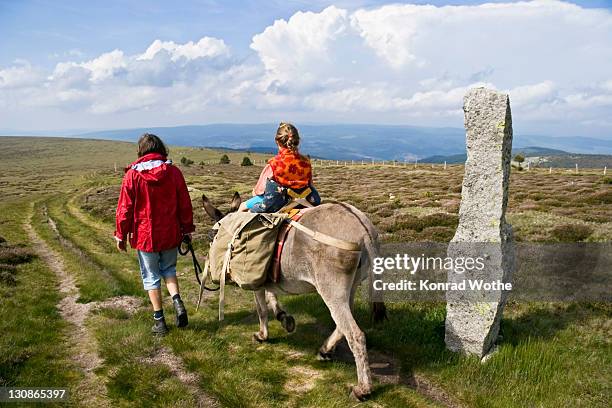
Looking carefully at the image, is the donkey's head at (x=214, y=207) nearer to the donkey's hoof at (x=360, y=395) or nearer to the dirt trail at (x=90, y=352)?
the dirt trail at (x=90, y=352)

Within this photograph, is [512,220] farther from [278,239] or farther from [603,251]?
[278,239]

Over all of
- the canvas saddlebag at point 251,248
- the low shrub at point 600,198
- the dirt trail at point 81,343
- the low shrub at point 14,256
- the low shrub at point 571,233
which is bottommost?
the low shrub at point 14,256

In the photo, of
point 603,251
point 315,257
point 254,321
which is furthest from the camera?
point 603,251

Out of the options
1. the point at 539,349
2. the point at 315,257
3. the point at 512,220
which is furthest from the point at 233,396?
the point at 512,220

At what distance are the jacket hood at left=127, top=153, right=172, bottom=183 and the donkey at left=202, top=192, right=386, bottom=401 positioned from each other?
2.70m

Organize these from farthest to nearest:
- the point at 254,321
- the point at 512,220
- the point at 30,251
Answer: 1. the point at 512,220
2. the point at 30,251
3. the point at 254,321

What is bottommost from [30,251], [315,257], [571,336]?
[30,251]

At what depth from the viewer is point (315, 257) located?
5840 mm

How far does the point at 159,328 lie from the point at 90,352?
45.3 inches

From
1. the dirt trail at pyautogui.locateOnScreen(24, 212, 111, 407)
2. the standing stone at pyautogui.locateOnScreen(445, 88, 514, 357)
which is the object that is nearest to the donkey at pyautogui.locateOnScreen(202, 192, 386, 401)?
the standing stone at pyautogui.locateOnScreen(445, 88, 514, 357)

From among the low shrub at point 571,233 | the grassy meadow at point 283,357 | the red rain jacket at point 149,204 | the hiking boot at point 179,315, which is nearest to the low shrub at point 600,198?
the low shrub at point 571,233

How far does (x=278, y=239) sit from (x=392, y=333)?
2.75 metres

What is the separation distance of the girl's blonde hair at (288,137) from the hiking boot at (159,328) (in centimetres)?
392

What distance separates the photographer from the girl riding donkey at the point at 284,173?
6.89 metres
